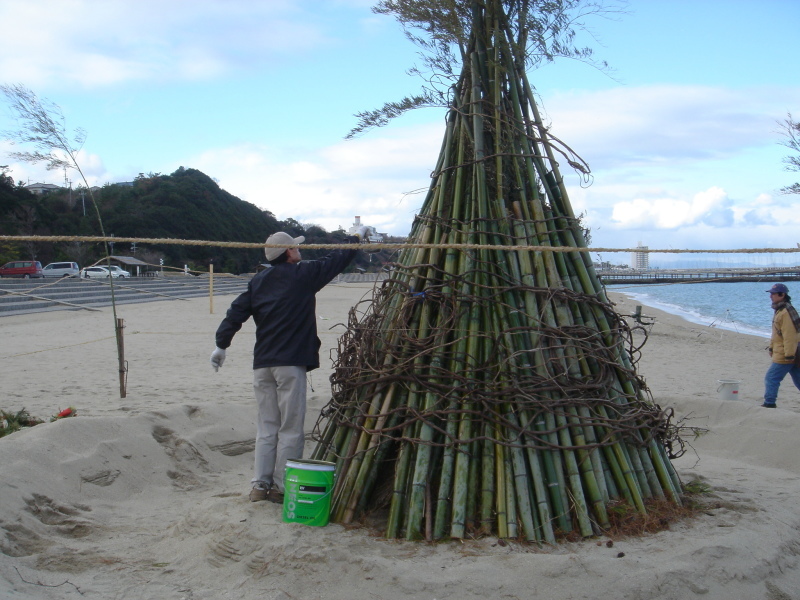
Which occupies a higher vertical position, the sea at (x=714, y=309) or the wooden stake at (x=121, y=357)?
the wooden stake at (x=121, y=357)

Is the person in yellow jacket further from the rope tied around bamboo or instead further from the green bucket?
the green bucket

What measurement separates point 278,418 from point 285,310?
2.31 ft

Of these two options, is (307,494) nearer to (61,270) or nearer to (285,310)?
(285,310)

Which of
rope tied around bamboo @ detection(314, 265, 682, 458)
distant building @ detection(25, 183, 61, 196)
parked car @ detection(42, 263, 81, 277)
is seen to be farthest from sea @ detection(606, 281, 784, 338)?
distant building @ detection(25, 183, 61, 196)

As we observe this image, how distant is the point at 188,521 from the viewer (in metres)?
3.80

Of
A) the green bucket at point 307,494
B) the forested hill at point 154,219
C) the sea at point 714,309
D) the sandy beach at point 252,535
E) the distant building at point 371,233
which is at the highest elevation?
the forested hill at point 154,219

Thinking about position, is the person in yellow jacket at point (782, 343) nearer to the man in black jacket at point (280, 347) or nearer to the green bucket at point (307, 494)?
the man in black jacket at point (280, 347)

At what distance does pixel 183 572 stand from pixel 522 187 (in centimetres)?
295

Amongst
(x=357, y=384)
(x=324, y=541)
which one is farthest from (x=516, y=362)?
(x=324, y=541)

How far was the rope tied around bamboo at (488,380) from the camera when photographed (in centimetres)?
364

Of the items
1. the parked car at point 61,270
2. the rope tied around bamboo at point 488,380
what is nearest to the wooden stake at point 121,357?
the rope tied around bamboo at point 488,380

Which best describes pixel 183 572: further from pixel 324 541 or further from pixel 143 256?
pixel 143 256

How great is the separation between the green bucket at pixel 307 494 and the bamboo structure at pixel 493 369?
0.19 metres

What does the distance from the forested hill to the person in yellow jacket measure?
25.0 metres
